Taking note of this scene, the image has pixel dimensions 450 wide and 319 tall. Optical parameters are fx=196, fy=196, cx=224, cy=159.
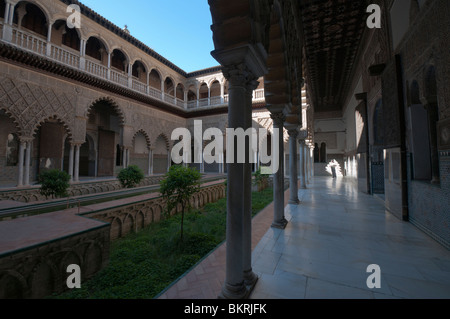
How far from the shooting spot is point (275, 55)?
3.76m

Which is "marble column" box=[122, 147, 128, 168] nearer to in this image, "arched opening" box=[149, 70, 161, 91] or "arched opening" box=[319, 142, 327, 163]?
"arched opening" box=[149, 70, 161, 91]

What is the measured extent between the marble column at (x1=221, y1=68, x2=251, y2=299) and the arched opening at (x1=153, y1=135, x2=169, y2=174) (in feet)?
49.7

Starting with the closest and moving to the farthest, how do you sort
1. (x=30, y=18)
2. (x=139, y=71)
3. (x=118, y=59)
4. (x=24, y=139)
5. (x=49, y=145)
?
(x=24, y=139) → (x=30, y=18) → (x=49, y=145) → (x=118, y=59) → (x=139, y=71)

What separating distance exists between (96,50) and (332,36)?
43.3 feet

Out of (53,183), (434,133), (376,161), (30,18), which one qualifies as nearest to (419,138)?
(434,133)

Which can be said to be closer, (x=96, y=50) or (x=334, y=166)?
(x=96, y=50)

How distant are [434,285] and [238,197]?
227cm

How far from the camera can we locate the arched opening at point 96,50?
11.8 meters

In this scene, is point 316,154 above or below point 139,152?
above

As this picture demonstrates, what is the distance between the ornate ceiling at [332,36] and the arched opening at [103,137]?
38.0 feet

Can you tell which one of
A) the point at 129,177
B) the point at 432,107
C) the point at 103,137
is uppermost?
the point at 103,137

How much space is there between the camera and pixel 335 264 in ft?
8.25

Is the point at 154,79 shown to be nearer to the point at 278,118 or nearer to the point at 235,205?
the point at 278,118
